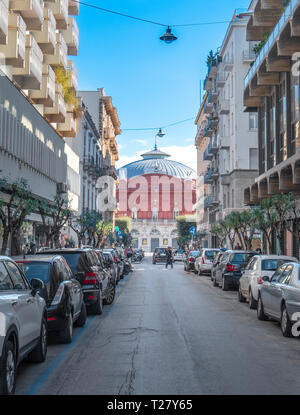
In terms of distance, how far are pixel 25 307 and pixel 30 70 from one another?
21.0m

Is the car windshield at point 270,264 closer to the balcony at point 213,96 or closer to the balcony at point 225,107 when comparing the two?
the balcony at point 225,107

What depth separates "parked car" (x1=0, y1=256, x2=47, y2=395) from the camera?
6.23 m

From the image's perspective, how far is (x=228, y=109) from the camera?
5316 cm

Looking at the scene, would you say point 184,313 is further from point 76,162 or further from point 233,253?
point 76,162

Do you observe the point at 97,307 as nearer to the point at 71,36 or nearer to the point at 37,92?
the point at 37,92

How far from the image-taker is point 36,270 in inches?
411

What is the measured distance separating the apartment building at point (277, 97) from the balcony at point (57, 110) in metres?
11.5

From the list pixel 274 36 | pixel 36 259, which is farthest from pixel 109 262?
pixel 274 36

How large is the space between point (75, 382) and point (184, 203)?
11177 cm

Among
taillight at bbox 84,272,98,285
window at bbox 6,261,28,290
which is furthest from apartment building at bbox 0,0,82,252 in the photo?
window at bbox 6,261,28,290

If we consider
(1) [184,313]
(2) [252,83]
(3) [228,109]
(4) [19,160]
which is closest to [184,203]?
(3) [228,109]

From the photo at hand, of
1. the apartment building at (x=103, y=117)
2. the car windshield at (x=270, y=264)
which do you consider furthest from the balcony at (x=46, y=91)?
the apartment building at (x=103, y=117)

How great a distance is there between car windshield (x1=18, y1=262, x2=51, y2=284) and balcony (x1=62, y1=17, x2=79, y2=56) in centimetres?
3089

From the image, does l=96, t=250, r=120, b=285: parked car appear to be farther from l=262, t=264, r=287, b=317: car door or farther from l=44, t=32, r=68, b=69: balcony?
l=44, t=32, r=68, b=69: balcony
